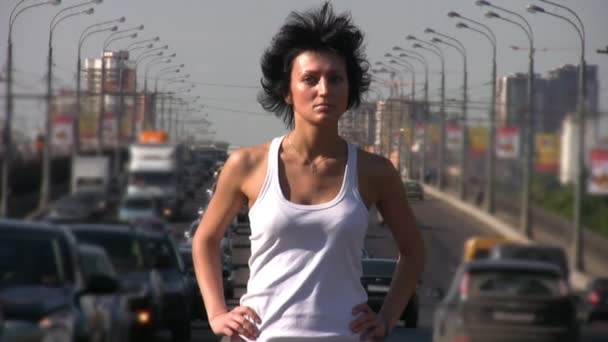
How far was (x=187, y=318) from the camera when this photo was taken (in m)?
10.3

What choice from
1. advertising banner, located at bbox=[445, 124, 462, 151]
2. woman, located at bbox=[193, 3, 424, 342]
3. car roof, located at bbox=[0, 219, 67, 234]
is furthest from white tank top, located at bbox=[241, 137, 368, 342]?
advertising banner, located at bbox=[445, 124, 462, 151]

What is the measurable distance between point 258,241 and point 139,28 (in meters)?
3.54

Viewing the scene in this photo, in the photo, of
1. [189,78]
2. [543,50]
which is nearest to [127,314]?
[189,78]

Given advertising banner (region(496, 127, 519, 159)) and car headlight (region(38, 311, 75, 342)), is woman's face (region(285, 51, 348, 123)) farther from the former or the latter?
advertising banner (region(496, 127, 519, 159))

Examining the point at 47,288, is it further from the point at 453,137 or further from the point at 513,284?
the point at 513,284

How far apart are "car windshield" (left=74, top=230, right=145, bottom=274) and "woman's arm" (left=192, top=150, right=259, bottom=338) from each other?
103 inches

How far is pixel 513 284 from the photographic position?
732cm

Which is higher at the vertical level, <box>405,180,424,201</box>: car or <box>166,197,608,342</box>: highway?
<box>405,180,424,201</box>: car

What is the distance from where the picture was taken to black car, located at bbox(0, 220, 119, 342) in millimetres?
5773

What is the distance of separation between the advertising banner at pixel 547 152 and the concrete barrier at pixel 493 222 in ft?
1.02

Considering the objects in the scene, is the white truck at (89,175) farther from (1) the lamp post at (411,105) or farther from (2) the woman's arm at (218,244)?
(2) the woman's arm at (218,244)

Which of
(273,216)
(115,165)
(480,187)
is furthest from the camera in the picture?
(480,187)

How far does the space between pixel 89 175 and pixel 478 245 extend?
1.95 metres

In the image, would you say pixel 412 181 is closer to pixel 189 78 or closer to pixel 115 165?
pixel 189 78
